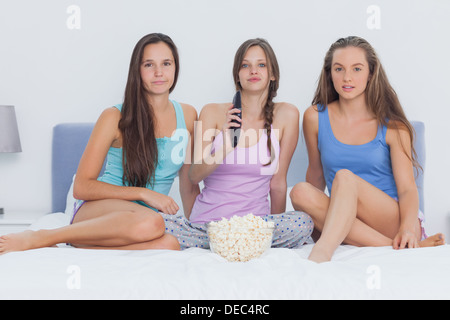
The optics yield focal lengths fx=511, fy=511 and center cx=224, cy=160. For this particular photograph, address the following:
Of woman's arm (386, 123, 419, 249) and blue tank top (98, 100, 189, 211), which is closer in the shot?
woman's arm (386, 123, 419, 249)

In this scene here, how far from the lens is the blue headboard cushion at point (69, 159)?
9.20 ft

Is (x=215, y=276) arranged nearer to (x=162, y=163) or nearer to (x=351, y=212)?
(x=351, y=212)

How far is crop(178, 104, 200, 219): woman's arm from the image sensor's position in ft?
7.07

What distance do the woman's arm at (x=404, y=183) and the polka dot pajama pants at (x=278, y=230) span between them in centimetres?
33

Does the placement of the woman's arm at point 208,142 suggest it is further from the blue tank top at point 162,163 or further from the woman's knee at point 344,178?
the woman's knee at point 344,178

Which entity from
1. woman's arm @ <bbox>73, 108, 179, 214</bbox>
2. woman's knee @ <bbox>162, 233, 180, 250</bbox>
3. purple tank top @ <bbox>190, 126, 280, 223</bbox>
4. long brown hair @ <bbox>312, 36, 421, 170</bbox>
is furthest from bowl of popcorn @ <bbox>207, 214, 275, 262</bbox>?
long brown hair @ <bbox>312, 36, 421, 170</bbox>

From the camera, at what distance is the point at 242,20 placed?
2.86m

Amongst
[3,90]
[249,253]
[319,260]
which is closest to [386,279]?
[319,260]

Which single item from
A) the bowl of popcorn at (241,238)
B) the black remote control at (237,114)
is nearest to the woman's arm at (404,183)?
the bowl of popcorn at (241,238)

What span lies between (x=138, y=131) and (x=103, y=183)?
0.24m

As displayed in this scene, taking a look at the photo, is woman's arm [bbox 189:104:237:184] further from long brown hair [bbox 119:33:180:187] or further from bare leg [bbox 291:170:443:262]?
bare leg [bbox 291:170:443:262]

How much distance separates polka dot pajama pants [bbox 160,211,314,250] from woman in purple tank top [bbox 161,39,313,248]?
0.27 ft

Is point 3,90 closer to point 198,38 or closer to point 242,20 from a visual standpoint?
point 198,38
